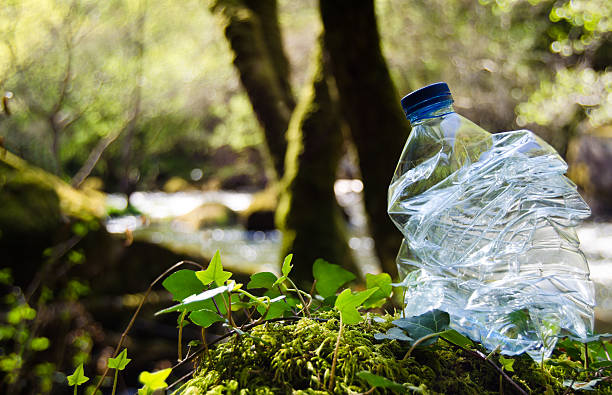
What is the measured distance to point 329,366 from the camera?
0.66m

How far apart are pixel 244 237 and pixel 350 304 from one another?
1289cm

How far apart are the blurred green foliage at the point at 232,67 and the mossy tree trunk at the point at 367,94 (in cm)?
547

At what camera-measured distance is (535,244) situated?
0.94 meters

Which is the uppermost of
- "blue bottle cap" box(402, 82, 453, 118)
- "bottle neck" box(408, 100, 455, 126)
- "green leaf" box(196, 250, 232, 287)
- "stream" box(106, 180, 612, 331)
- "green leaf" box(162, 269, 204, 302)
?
"blue bottle cap" box(402, 82, 453, 118)

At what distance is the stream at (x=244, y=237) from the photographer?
230 inches

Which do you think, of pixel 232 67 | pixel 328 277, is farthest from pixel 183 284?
pixel 232 67

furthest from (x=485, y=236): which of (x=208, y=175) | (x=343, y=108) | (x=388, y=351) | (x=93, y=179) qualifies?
(x=208, y=175)

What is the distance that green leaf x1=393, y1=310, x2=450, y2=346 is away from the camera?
27.9 inches

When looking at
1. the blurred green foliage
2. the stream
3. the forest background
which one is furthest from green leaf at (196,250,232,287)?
the blurred green foliage

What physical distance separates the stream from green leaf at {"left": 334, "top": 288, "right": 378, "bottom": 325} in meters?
4.00

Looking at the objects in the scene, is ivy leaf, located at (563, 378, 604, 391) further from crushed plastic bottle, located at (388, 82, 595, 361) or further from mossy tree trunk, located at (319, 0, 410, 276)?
mossy tree trunk, located at (319, 0, 410, 276)

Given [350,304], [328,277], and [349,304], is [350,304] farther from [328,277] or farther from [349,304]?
[328,277]

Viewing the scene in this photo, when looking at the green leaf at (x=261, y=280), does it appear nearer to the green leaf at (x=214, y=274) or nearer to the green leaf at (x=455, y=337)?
the green leaf at (x=214, y=274)

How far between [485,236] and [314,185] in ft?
11.1
